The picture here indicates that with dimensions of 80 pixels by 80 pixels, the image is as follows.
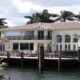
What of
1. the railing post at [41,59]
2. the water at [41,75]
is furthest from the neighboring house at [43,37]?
the railing post at [41,59]

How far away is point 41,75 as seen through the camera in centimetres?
6931

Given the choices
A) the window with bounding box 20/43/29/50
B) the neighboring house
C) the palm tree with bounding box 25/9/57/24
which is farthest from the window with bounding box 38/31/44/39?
the palm tree with bounding box 25/9/57/24

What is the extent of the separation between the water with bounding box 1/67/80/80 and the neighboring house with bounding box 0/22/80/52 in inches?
823

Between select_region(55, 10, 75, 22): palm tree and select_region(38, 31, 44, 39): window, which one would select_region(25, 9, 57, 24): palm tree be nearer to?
select_region(55, 10, 75, 22): palm tree

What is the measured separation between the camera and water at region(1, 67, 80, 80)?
65.5 m

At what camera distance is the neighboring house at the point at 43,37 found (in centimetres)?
9788

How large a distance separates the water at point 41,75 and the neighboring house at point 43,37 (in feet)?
68.6

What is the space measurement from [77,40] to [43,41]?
766 cm

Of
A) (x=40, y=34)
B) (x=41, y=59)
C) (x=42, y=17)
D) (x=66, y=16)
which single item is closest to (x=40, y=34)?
(x=40, y=34)

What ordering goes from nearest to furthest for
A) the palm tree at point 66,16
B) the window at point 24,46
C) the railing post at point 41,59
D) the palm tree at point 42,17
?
the railing post at point 41,59 → the window at point 24,46 → the palm tree at point 42,17 → the palm tree at point 66,16

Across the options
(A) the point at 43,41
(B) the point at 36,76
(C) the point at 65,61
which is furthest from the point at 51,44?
(B) the point at 36,76

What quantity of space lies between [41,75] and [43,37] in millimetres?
32498

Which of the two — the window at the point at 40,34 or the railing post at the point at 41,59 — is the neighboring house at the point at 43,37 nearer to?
the window at the point at 40,34

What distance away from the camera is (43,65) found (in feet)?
247
